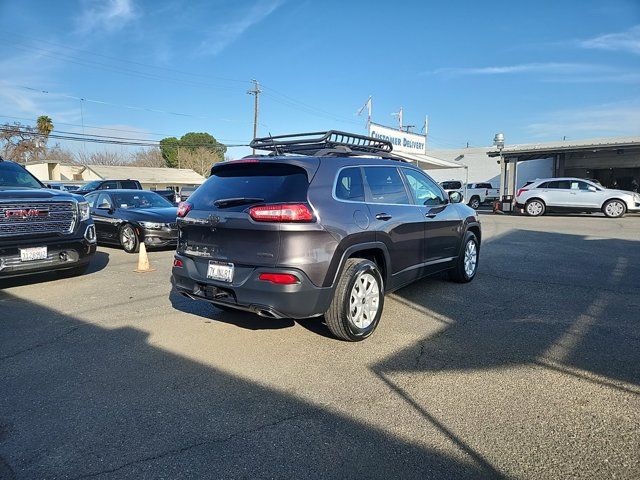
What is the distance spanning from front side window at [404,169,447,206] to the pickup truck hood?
5.33 metres

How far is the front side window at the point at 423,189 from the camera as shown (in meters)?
5.49

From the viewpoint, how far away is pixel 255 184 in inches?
162

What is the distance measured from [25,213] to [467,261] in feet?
21.4

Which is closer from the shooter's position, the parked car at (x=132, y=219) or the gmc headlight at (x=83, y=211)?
the gmc headlight at (x=83, y=211)

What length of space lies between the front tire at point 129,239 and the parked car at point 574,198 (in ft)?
60.0

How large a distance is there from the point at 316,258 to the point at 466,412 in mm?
1654

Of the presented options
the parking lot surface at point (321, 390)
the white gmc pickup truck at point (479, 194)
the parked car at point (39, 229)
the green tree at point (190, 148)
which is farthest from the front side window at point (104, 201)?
the green tree at point (190, 148)

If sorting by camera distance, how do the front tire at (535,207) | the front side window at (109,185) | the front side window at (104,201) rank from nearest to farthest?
the front side window at (104,201) → the front side window at (109,185) → the front tire at (535,207)

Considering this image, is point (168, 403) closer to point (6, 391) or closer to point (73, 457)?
point (73, 457)

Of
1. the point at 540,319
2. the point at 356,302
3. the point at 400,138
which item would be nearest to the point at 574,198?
the point at 400,138

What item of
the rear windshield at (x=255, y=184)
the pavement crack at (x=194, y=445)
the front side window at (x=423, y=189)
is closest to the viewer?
the pavement crack at (x=194, y=445)

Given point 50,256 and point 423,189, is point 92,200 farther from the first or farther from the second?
point 423,189

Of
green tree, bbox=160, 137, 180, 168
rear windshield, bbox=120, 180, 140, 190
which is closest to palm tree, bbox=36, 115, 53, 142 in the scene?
green tree, bbox=160, 137, 180, 168

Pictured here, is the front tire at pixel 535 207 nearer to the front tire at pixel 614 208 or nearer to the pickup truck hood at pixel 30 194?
the front tire at pixel 614 208
